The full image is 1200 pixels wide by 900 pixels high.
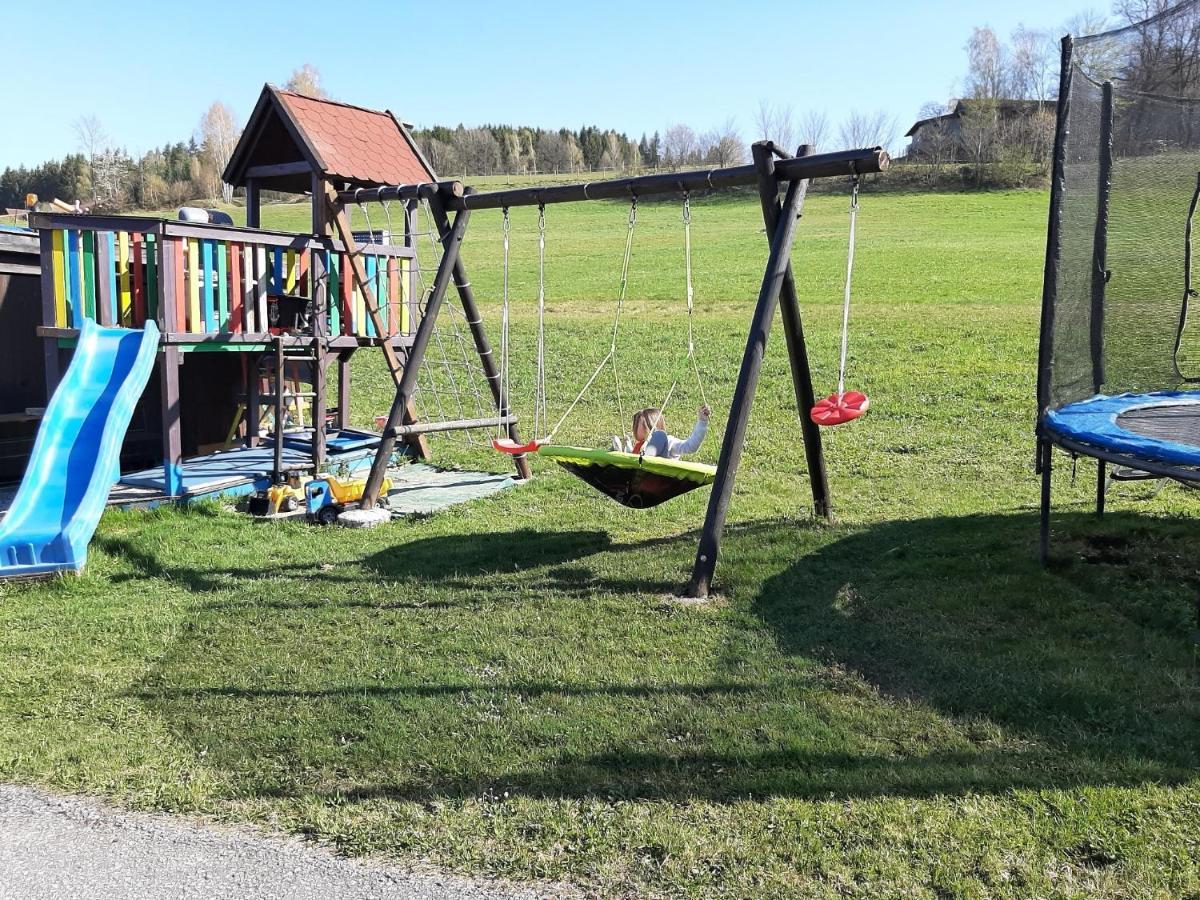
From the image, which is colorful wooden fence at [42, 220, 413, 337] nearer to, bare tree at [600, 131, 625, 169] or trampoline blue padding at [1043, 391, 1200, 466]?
trampoline blue padding at [1043, 391, 1200, 466]

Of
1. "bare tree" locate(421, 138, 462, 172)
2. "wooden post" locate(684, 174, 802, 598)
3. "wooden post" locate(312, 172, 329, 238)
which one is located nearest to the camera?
"wooden post" locate(684, 174, 802, 598)

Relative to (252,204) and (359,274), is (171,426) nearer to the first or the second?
(359,274)

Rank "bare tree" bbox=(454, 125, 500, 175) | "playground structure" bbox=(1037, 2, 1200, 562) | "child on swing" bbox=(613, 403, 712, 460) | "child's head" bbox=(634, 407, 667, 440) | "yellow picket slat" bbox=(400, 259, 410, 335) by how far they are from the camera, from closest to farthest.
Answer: "playground structure" bbox=(1037, 2, 1200, 562) → "child on swing" bbox=(613, 403, 712, 460) → "child's head" bbox=(634, 407, 667, 440) → "yellow picket slat" bbox=(400, 259, 410, 335) → "bare tree" bbox=(454, 125, 500, 175)

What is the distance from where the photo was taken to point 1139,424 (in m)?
5.88

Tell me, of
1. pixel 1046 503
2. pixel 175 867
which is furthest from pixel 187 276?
pixel 1046 503

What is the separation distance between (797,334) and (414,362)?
125 inches

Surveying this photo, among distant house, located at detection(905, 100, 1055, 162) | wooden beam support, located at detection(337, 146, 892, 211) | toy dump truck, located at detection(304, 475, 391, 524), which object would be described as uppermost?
distant house, located at detection(905, 100, 1055, 162)

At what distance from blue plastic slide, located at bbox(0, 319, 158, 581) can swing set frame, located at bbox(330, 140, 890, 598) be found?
1915mm

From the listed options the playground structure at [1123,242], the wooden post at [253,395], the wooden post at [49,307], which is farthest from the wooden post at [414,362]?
the playground structure at [1123,242]

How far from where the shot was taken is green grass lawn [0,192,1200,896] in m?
3.26

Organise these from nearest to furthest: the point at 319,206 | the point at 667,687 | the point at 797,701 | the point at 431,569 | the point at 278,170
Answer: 1. the point at 797,701
2. the point at 667,687
3. the point at 431,569
4. the point at 319,206
5. the point at 278,170

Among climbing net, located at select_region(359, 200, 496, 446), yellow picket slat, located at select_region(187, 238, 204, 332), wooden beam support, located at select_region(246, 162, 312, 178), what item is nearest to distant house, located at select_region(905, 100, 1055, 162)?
climbing net, located at select_region(359, 200, 496, 446)

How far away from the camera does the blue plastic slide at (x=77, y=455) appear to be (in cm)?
631

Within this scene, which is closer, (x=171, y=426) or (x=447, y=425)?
(x=171, y=426)
